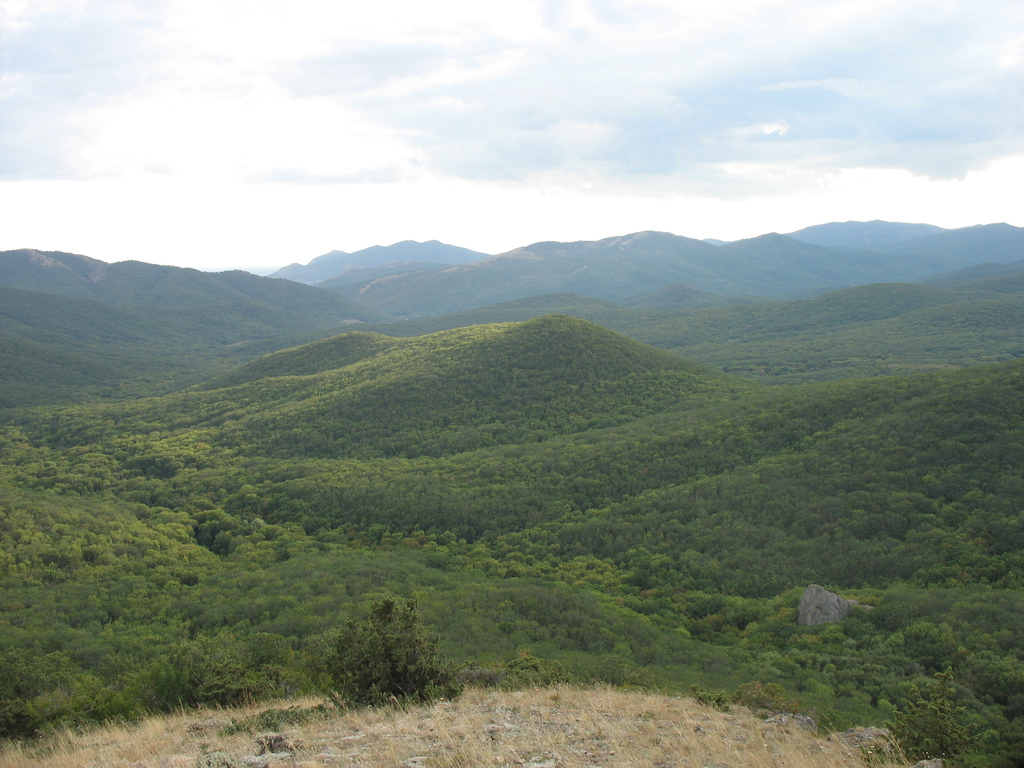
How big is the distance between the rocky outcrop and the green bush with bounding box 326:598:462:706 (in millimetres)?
18645

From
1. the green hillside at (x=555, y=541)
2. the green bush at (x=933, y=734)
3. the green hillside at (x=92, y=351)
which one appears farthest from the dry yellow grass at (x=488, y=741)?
the green hillside at (x=92, y=351)

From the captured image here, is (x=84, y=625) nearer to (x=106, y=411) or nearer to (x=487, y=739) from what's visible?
(x=487, y=739)

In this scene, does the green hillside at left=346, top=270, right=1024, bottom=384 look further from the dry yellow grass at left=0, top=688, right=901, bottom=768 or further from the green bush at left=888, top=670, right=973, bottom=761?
the green bush at left=888, top=670, right=973, bottom=761

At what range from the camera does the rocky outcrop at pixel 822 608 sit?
85.4ft

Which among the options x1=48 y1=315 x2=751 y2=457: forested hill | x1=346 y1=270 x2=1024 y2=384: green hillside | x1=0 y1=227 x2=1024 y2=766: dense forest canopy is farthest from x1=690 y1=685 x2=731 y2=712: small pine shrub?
x1=346 y1=270 x2=1024 y2=384: green hillside

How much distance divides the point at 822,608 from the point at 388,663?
20782 mm

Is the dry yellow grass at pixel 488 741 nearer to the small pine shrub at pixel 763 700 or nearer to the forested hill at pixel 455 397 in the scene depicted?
the small pine shrub at pixel 763 700

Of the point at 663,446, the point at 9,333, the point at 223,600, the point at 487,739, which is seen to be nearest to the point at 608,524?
the point at 663,446

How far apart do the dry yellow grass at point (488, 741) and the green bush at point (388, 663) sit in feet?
2.75

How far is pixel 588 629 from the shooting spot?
88.1ft

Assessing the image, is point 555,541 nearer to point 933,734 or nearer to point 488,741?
point 488,741

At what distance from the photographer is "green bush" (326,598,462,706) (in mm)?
14609

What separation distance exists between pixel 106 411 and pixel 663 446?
74.1 m

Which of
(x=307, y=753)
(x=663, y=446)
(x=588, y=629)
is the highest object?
(x=307, y=753)
